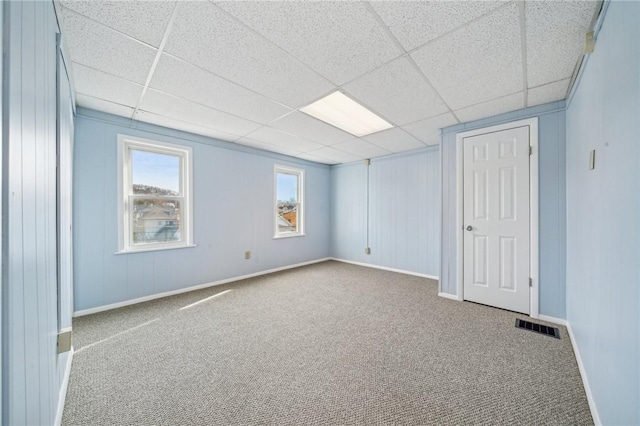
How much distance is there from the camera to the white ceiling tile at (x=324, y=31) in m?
1.36

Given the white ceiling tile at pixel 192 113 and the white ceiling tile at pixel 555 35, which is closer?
the white ceiling tile at pixel 555 35

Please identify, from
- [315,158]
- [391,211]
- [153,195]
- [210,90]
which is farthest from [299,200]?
[210,90]

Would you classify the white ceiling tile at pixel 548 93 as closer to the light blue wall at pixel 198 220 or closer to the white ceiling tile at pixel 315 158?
the white ceiling tile at pixel 315 158

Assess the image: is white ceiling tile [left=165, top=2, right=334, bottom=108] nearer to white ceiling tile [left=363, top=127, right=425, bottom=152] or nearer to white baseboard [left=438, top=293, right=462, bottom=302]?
white ceiling tile [left=363, top=127, right=425, bottom=152]

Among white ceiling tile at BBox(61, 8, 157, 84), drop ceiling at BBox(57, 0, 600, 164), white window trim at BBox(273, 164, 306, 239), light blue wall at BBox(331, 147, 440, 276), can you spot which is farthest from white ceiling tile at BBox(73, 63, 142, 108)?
light blue wall at BBox(331, 147, 440, 276)

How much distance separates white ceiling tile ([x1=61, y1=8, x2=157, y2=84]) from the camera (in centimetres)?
150

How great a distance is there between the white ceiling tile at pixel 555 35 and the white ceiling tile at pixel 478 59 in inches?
3.1

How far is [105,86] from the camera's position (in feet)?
7.21

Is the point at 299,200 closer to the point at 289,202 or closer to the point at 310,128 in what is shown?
the point at 289,202

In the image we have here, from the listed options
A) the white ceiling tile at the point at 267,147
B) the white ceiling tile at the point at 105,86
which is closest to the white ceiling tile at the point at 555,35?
the white ceiling tile at the point at 105,86

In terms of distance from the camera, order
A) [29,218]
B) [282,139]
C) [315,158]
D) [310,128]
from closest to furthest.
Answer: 1. [29,218]
2. [310,128]
3. [282,139]
4. [315,158]

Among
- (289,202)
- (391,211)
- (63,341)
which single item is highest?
(289,202)

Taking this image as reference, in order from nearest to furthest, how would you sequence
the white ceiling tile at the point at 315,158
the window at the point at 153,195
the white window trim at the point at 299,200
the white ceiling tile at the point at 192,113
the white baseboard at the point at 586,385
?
the white baseboard at the point at 586,385, the white ceiling tile at the point at 192,113, the window at the point at 153,195, the white window trim at the point at 299,200, the white ceiling tile at the point at 315,158

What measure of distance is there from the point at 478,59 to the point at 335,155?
3.08m
